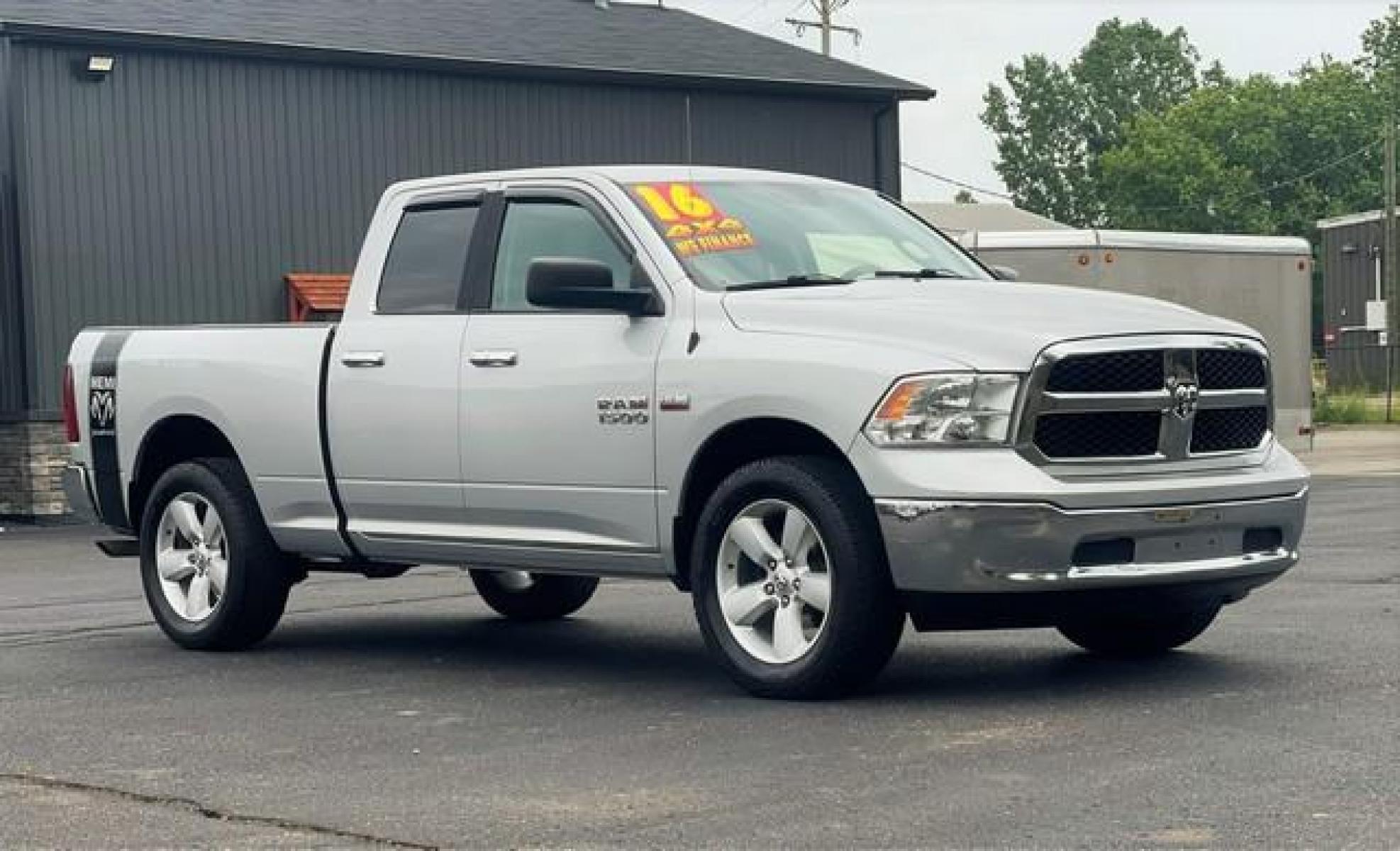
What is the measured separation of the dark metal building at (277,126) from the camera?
24.4 m

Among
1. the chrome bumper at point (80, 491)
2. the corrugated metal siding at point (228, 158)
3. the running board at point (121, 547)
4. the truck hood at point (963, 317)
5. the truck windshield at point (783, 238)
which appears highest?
the corrugated metal siding at point (228, 158)

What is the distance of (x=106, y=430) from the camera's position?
36.9 feet

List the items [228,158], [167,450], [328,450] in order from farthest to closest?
[228,158] < [167,450] < [328,450]

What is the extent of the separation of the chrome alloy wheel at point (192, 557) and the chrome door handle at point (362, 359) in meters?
1.08

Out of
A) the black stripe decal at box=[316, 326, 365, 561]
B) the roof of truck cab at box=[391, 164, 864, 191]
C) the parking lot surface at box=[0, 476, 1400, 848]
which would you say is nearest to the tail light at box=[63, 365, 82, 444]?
the parking lot surface at box=[0, 476, 1400, 848]

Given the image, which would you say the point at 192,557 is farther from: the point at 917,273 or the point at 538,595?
the point at 917,273

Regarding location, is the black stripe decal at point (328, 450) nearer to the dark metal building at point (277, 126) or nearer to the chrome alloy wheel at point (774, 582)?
the chrome alloy wheel at point (774, 582)

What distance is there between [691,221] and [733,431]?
1007 millimetres

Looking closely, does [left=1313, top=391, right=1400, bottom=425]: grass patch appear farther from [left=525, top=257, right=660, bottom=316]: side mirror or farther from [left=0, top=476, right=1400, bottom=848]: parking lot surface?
[left=525, top=257, right=660, bottom=316]: side mirror

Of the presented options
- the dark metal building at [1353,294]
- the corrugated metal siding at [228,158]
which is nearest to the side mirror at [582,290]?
the corrugated metal siding at [228,158]

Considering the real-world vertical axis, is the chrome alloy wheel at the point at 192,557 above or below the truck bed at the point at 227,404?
below

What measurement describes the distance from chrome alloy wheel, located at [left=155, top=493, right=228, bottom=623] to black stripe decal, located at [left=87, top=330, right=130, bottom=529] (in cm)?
41

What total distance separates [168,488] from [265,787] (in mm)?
4055

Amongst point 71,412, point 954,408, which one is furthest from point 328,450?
point 954,408
